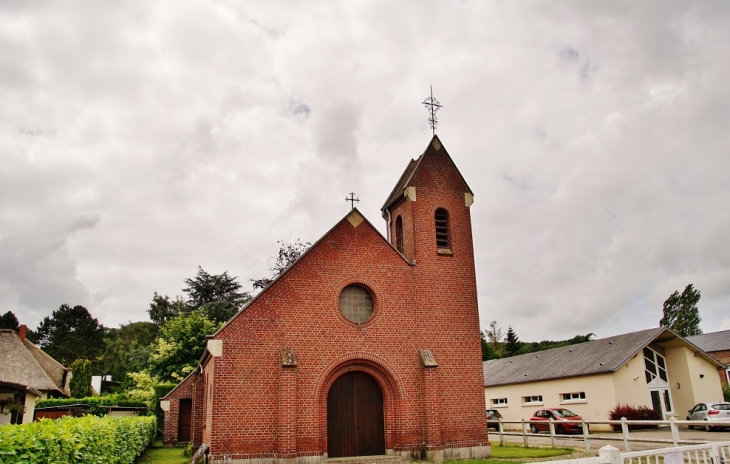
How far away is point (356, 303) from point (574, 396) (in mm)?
20722

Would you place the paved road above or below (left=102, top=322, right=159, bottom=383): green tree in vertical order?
below

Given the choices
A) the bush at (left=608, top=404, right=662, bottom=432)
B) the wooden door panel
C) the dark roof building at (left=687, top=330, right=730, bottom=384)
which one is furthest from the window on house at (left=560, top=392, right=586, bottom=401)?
the wooden door panel

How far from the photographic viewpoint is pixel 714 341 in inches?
1897

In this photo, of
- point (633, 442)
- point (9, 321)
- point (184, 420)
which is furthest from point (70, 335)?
point (633, 442)

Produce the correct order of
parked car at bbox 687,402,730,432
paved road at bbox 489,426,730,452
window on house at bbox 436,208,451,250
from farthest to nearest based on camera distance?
parked car at bbox 687,402,730,432 → window on house at bbox 436,208,451,250 → paved road at bbox 489,426,730,452

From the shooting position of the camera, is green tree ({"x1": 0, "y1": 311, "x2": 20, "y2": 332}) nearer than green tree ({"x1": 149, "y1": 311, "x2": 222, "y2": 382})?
No

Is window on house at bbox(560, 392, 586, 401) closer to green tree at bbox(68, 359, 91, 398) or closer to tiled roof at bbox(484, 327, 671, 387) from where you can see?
tiled roof at bbox(484, 327, 671, 387)

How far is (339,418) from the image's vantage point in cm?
1717

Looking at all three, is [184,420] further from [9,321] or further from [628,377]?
[9,321]

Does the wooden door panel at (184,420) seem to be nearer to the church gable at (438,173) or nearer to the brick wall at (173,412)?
the brick wall at (173,412)

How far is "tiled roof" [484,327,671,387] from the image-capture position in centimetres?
3042

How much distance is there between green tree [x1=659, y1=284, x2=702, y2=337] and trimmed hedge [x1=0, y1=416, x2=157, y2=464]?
64.7 metres

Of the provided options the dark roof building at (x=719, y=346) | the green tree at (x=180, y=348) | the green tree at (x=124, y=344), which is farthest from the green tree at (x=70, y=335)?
the dark roof building at (x=719, y=346)

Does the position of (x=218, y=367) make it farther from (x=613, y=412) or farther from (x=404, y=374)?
(x=613, y=412)
